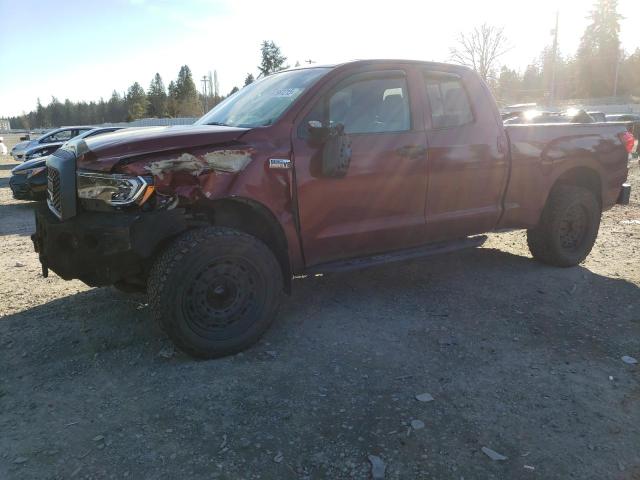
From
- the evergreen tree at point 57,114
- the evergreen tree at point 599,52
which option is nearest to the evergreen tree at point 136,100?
the evergreen tree at point 57,114

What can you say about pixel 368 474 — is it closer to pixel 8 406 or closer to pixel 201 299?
pixel 201 299

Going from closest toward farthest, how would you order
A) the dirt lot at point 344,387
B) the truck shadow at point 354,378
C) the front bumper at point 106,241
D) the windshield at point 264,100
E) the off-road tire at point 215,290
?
the dirt lot at point 344,387 → the truck shadow at point 354,378 → the front bumper at point 106,241 → the off-road tire at point 215,290 → the windshield at point 264,100

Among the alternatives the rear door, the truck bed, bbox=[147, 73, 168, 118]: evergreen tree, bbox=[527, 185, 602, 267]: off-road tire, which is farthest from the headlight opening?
bbox=[147, 73, 168, 118]: evergreen tree

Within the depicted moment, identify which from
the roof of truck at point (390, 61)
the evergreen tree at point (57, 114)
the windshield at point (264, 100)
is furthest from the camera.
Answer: the evergreen tree at point (57, 114)

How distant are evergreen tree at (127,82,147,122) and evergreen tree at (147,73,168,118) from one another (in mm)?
A: 1139

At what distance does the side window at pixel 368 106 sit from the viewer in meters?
3.90

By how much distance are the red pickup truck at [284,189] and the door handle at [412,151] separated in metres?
0.01

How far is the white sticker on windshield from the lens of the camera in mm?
3928

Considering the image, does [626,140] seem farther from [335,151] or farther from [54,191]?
[54,191]

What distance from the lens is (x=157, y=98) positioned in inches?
3585

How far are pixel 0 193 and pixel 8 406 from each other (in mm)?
12023

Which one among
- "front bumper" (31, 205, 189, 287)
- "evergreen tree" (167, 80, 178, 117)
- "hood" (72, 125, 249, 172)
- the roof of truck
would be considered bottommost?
"front bumper" (31, 205, 189, 287)

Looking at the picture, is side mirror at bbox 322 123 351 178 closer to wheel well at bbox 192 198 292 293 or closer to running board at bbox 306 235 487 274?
wheel well at bbox 192 198 292 293

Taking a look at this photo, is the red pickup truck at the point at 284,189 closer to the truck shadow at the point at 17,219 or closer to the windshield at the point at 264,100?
the windshield at the point at 264,100
